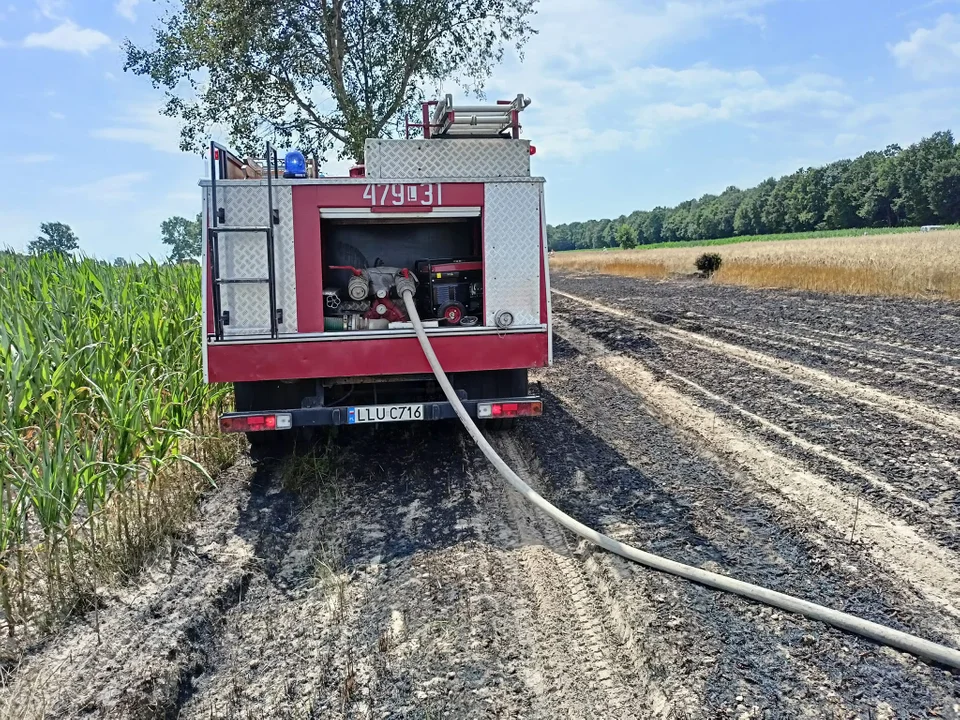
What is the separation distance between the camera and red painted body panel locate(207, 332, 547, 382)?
5.14 metres

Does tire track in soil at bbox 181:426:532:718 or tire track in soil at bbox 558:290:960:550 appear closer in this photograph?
tire track in soil at bbox 181:426:532:718

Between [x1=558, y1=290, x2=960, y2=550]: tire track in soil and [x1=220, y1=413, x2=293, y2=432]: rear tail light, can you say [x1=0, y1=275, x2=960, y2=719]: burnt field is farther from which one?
[x1=220, y1=413, x2=293, y2=432]: rear tail light

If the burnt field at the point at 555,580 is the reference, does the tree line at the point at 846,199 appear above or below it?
above

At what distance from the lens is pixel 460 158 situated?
5.45 m

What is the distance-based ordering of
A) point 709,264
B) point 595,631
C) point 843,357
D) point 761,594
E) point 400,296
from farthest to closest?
point 709,264 → point 843,357 → point 400,296 → point 761,594 → point 595,631

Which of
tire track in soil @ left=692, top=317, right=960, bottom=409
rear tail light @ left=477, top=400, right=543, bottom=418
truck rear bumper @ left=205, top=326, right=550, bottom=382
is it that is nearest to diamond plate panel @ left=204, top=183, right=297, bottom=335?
truck rear bumper @ left=205, top=326, right=550, bottom=382

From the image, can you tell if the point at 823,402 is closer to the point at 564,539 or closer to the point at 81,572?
the point at 564,539

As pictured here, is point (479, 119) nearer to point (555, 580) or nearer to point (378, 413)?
point (378, 413)

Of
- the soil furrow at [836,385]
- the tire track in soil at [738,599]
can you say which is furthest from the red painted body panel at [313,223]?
the soil furrow at [836,385]

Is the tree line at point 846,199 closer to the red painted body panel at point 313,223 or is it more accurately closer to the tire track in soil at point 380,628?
the red painted body panel at point 313,223

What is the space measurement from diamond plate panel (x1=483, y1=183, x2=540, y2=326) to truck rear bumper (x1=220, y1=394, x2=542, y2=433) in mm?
641

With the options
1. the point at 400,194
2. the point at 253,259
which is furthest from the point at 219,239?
the point at 400,194

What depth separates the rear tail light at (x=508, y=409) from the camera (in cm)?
541

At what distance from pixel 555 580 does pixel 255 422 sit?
2620 mm
